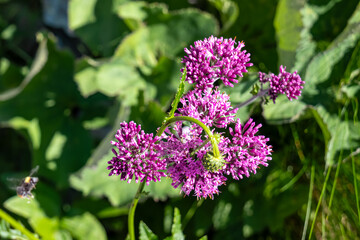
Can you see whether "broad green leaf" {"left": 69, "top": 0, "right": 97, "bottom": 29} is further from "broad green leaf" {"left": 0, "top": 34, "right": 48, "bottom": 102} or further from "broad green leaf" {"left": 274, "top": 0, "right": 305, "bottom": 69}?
"broad green leaf" {"left": 274, "top": 0, "right": 305, "bottom": 69}

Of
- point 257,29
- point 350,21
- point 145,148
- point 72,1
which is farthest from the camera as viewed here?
point 72,1

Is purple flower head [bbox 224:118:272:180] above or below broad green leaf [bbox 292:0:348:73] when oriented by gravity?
below

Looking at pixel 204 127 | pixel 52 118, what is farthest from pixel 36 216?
pixel 204 127

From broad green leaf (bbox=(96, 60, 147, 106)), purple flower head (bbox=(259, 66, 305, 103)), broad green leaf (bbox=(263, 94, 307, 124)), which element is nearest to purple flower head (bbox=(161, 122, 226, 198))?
purple flower head (bbox=(259, 66, 305, 103))

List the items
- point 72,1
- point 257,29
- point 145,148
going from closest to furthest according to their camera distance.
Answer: point 145,148 → point 257,29 → point 72,1

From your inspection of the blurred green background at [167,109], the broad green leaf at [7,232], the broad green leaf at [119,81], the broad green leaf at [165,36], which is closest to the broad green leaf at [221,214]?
the blurred green background at [167,109]

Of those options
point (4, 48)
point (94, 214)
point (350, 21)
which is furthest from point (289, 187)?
point (4, 48)

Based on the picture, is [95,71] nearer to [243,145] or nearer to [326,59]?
[326,59]

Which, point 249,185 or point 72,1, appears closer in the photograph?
point 249,185
